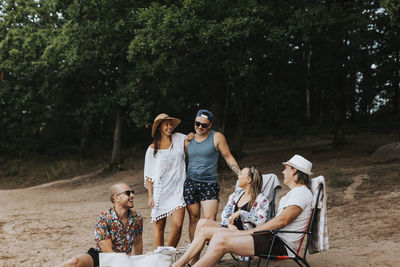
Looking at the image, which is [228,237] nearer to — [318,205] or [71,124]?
[318,205]

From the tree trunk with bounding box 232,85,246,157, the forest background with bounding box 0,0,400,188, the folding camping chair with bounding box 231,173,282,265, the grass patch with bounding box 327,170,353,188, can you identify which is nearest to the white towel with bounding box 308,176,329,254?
the folding camping chair with bounding box 231,173,282,265

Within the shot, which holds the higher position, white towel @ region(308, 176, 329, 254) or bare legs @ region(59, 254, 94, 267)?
white towel @ region(308, 176, 329, 254)

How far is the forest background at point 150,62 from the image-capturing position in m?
12.0

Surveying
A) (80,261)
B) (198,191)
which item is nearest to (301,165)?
(198,191)

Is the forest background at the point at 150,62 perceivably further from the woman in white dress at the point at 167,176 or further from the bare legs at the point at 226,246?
the bare legs at the point at 226,246

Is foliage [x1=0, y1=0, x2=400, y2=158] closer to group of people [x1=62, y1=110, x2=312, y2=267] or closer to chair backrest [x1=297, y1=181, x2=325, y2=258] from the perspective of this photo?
group of people [x1=62, y1=110, x2=312, y2=267]

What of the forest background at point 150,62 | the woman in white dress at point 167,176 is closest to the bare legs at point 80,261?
the woman in white dress at point 167,176

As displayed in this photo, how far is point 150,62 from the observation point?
14.6m

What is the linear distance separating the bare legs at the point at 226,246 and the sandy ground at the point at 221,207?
3.77 feet

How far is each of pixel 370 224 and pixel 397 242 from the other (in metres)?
1.43

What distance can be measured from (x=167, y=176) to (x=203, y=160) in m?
0.50

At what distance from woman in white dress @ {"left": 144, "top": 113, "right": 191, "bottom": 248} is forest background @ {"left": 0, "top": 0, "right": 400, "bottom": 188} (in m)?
6.86

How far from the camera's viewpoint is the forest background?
12016 millimetres

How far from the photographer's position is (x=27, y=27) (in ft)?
58.1
